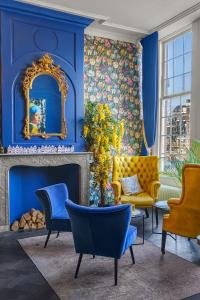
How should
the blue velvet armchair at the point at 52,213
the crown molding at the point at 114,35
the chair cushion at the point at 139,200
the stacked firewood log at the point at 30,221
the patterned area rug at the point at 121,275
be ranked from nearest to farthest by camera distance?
1. the patterned area rug at the point at 121,275
2. the blue velvet armchair at the point at 52,213
3. the chair cushion at the point at 139,200
4. the stacked firewood log at the point at 30,221
5. the crown molding at the point at 114,35

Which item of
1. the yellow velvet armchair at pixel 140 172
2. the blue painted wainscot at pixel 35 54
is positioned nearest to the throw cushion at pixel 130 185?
the yellow velvet armchair at pixel 140 172

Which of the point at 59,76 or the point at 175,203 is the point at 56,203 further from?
the point at 59,76

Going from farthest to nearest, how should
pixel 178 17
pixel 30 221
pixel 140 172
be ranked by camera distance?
1. pixel 140 172
2. pixel 178 17
3. pixel 30 221

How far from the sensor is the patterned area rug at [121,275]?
2.58 metres

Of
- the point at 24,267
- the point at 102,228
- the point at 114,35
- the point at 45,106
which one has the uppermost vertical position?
the point at 114,35

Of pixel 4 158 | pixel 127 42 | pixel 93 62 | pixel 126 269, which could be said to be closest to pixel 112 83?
pixel 93 62

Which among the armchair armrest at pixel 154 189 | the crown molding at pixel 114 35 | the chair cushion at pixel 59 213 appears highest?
the crown molding at pixel 114 35

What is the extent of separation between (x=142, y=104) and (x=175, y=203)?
3.11 m

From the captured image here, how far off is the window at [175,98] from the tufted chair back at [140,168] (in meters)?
0.72

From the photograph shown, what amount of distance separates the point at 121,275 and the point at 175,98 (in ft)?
12.5

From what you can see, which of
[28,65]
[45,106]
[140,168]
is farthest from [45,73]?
[140,168]

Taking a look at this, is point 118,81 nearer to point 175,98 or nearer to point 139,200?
point 175,98

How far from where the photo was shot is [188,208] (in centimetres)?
329

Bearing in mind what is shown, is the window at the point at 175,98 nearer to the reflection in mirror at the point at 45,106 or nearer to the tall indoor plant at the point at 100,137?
the tall indoor plant at the point at 100,137
